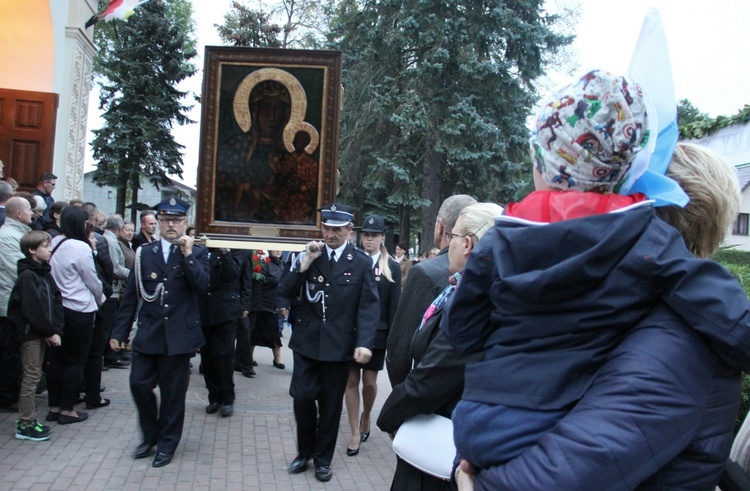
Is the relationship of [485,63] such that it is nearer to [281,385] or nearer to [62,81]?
[62,81]

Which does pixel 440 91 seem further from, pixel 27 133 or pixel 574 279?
pixel 574 279

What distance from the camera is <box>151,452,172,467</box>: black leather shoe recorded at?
5898mm

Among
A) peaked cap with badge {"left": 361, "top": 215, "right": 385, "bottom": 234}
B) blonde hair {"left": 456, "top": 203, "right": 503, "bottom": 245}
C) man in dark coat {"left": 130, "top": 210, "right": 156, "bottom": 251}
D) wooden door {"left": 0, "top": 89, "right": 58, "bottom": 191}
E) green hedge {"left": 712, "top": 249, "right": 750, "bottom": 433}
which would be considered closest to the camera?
blonde hair {"left": 456, "top": 203, "right": 503, "bottom": 245}

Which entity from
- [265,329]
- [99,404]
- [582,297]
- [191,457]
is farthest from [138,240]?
[582,297]

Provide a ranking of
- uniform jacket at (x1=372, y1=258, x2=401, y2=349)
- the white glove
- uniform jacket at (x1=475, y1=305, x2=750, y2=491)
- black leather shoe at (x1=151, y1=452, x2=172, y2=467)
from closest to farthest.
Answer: uniform jacket at (x1=475, y1=305, x2=750, y2=491) < the white glove < black leather shoe at (x1=151, y1=452, x2=172, y2=467) < uniform jacket at (x1=372, y1=258, x2=401, y2=349)

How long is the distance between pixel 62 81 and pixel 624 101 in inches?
559

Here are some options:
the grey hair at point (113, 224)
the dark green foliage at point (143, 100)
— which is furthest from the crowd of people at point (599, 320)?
the dark green foliage at point (143, 100)

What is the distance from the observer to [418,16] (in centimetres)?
2144

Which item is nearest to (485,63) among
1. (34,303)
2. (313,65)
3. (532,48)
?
(532,48)

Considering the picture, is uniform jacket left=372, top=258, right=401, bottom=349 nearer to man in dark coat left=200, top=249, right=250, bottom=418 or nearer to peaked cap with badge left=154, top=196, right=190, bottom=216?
man in dark coat left=200, top=249, right=250, bottom=418

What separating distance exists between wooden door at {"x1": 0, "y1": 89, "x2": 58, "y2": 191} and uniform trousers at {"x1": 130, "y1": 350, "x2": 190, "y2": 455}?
27.6 feet

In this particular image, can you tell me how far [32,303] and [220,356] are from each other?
83.4 inches

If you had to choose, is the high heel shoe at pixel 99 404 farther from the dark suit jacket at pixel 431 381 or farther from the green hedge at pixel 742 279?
the green hedge at pixel 742 279

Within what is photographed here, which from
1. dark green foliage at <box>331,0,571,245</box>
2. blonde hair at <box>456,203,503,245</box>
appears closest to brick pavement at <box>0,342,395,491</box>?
blonde hair at <box>456,203,503,245</box>
